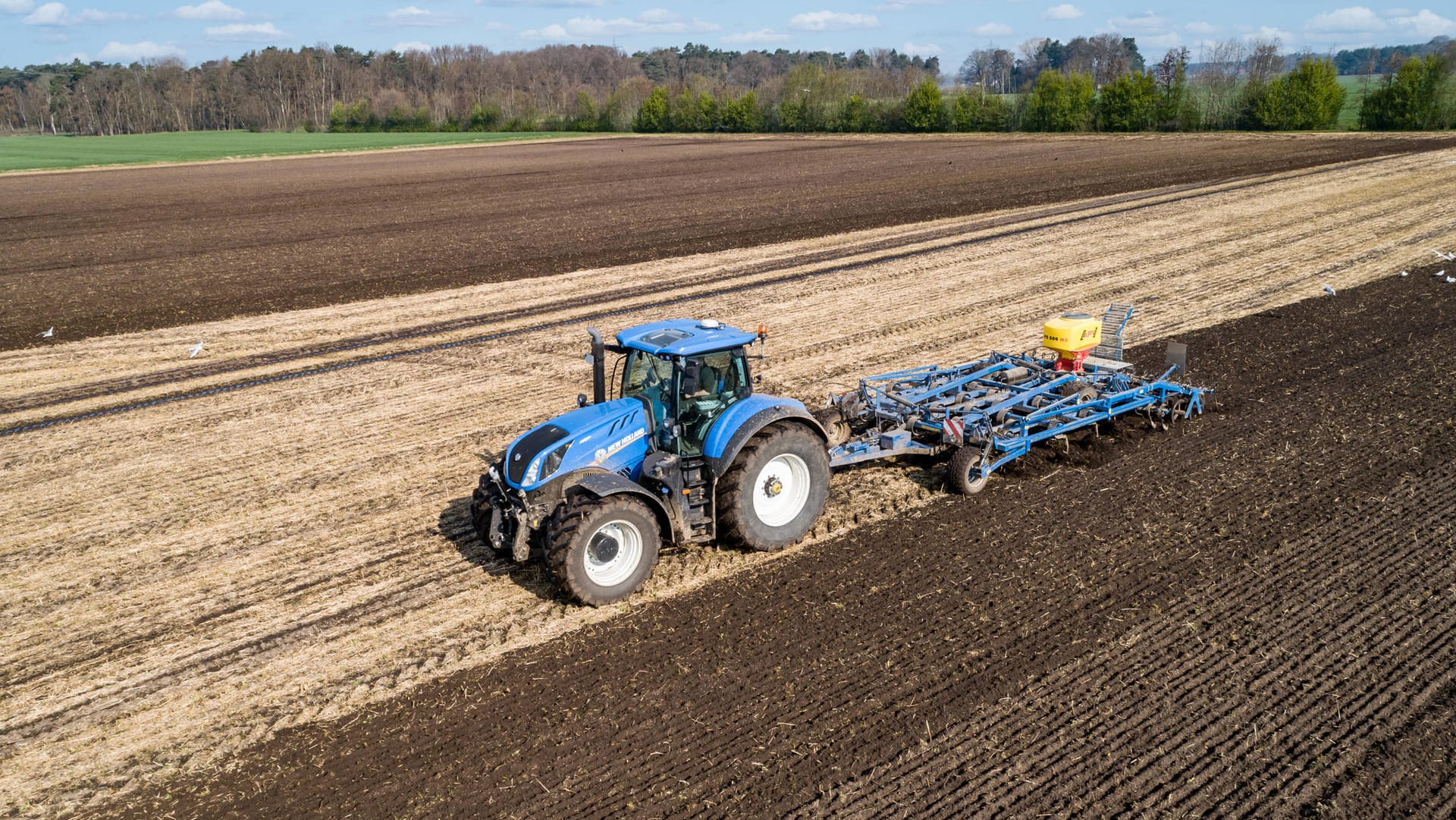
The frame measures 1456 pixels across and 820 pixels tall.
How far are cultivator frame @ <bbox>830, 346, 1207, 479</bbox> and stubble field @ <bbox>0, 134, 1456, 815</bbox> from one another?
454 millimetres

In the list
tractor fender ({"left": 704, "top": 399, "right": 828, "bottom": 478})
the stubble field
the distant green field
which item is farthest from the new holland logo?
the distant green field

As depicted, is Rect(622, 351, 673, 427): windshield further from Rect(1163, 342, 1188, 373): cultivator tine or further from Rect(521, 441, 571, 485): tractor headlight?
Rect(1163, 342, 1188, 373): cultivator tine

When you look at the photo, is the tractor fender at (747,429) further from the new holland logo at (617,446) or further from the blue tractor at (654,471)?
the new holland logo at (617,446)

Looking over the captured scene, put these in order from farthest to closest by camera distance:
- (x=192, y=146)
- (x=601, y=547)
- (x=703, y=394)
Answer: (x=192, y=146)
(x=703, y=394)
(x=601, y=547)

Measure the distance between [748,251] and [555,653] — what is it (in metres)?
18.3

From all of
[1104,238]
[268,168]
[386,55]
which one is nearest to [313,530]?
[1104,238]

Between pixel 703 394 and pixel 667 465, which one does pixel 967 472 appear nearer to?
pixel 703 394

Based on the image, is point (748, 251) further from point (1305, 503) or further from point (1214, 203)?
point (1305, 503)

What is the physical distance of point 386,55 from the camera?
176 meters

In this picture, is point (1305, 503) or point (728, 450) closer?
point (728, 450)

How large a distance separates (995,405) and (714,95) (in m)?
90.5

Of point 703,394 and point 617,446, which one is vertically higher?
point 703,394

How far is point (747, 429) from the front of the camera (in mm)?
8828

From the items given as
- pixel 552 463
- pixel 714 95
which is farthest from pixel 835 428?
pixel 714 95
